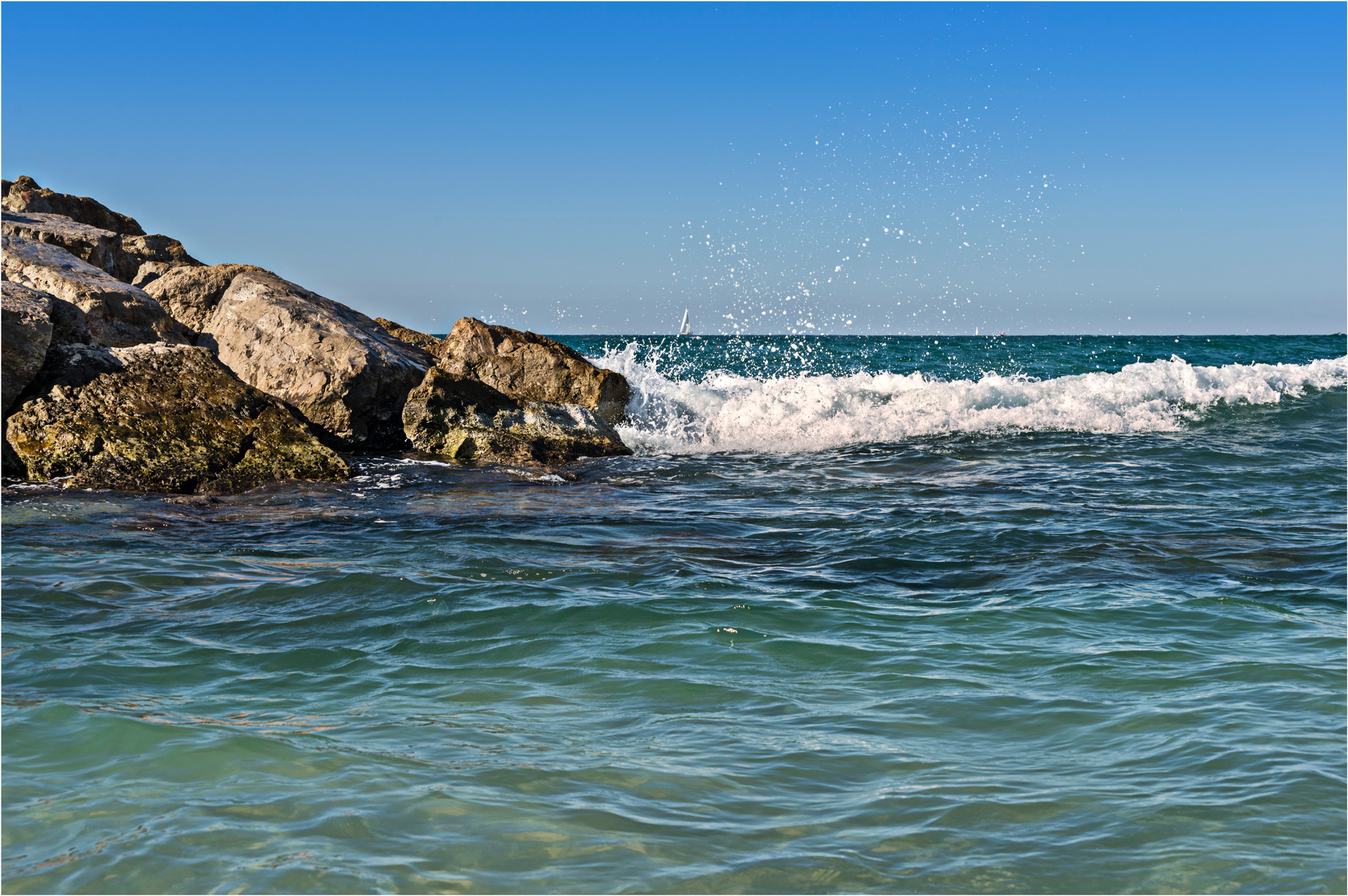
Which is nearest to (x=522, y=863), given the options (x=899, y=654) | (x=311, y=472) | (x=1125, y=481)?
(x=899, y=654)

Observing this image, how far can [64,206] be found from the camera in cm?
1528

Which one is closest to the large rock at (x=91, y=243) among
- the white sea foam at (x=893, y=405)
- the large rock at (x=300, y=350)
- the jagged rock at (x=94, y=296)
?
the large rock at (x=300, y=350)

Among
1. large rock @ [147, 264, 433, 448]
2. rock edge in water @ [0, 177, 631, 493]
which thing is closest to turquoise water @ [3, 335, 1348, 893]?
rock edge in water @ [0, 177, 631, 493]

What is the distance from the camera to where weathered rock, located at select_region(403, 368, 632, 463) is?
11273 millimetres

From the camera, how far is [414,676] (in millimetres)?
4383

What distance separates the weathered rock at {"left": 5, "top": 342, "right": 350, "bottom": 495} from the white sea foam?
487cm

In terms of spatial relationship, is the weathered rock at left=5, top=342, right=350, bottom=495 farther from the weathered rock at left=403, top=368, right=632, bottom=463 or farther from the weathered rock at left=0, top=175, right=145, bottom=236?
the weathered rock at left=0, top=175, right=145, bottom=236

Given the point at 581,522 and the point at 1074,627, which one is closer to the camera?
the point at 1074,627

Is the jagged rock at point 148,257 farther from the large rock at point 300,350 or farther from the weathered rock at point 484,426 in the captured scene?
the weathered rock at point 484,426

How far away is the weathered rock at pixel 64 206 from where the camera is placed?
573 inches

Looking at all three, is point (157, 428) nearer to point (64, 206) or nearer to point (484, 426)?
point (484, 426)

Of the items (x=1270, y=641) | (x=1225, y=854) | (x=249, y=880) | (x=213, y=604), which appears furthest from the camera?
(x=213, y=604)

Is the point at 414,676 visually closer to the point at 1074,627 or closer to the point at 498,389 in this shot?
the point at 1074,627

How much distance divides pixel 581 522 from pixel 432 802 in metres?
4.97
